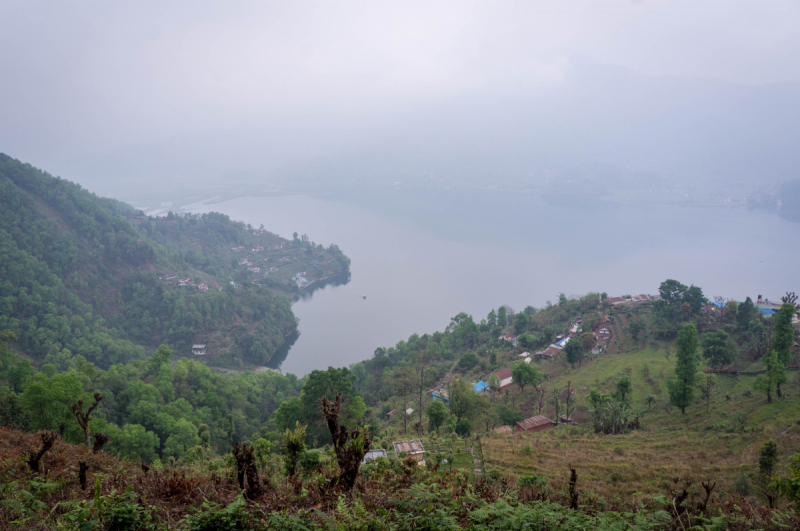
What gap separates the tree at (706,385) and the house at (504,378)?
668 centimetres

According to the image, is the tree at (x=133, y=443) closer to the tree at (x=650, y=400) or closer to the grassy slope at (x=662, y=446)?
the grassy slope at (x=662, y=446)

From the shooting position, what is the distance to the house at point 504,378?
17606mm

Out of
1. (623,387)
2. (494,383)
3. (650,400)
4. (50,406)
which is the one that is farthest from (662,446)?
(50,406)

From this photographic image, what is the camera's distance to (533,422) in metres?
12.7

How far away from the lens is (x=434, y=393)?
18.4 meters

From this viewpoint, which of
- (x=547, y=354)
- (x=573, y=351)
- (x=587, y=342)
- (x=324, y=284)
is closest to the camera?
(x=573, y=351)

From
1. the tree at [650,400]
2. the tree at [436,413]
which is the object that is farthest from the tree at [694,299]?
the tree at [436,413]

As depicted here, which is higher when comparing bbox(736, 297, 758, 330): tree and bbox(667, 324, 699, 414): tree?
bbox(736, 297, 758, 330): tree

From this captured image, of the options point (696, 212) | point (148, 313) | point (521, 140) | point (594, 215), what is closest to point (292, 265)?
point (148, 313)

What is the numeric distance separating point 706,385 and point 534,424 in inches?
219

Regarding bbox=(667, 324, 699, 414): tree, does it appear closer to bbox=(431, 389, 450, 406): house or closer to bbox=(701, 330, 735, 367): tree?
bbox=(701, 330, 735, 367): tree

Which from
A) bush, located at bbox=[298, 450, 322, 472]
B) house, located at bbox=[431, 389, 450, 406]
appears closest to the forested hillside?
house, located at bbox=[431, 389, 450, 406]

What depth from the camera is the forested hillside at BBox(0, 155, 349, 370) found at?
23.1 m

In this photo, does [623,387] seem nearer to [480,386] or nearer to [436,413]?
[436,413]
